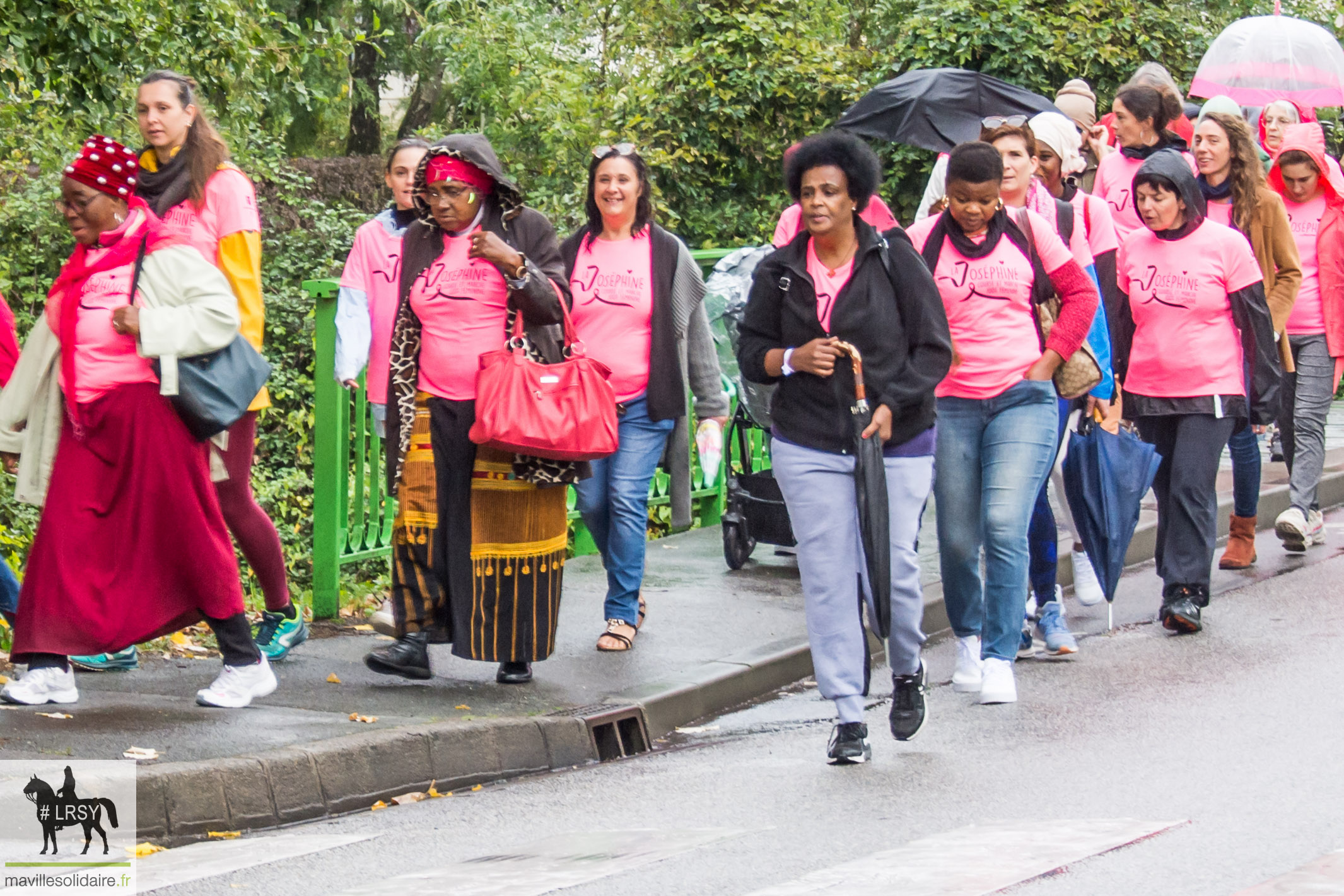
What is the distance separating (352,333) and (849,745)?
8.12 feet

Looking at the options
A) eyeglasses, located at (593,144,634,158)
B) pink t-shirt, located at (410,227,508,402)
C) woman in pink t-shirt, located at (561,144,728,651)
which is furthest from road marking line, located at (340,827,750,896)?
eyeglasses, located at (593,144,634,158)

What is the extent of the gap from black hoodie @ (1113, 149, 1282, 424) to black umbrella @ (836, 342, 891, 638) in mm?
2550

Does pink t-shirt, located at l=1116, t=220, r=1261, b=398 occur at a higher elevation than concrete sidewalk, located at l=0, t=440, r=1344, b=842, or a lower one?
higher

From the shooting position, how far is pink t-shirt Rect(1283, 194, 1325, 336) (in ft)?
31.6

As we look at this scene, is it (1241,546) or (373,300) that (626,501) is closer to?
(373,300)

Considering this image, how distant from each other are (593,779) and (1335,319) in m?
5.40

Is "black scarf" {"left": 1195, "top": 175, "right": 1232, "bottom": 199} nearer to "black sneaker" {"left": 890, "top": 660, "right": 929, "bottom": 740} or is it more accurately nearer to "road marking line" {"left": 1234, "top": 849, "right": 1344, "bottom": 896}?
"black sneaker" {"left": 890, "top": 660, "right": 929, "bottom": 740}

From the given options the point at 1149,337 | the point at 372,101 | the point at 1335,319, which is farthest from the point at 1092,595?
the point at 372,101

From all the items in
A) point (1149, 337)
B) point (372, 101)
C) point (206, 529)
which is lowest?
point (206, 529)

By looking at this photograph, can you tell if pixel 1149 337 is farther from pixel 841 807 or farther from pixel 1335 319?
pixel 841 807

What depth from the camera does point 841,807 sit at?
5.42 m

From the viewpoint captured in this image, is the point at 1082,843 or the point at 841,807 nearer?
the point at 1082,843

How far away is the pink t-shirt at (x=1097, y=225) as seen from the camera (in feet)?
25.2

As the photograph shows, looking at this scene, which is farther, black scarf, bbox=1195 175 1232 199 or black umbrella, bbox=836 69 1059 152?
black umbrella, bbox=836 69 1059 152
